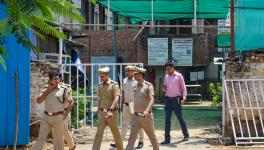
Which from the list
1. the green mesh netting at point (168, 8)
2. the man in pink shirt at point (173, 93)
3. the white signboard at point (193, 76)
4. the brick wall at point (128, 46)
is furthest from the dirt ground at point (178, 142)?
the white signboard at point (193, 76)

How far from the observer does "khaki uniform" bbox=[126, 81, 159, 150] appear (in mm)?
8008

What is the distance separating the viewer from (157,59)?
23.1 m

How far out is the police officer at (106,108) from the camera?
830cm

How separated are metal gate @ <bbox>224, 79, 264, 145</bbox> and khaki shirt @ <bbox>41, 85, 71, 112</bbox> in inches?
143

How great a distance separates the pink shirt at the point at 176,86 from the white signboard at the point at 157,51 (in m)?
13.0

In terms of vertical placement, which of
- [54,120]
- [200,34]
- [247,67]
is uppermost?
[200,34]

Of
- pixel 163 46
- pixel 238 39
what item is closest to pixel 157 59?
pixel 163 46

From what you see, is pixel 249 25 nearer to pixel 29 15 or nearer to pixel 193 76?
pixel 29 15

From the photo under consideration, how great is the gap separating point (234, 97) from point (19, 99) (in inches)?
171

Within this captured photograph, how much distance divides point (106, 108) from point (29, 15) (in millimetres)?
5115

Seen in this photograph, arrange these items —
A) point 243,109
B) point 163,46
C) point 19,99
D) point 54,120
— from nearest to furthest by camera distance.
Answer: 1. point 54,120
2. point 19,99
3. point 243,109
4. point 163,46

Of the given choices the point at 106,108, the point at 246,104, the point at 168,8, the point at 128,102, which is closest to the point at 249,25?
the point at 246,104

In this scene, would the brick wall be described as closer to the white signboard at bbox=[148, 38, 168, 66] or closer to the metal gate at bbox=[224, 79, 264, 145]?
the white signboard at bbox=[148, 38, 168, 66]

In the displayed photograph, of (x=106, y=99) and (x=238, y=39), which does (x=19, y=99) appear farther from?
(x=238, y=39)
